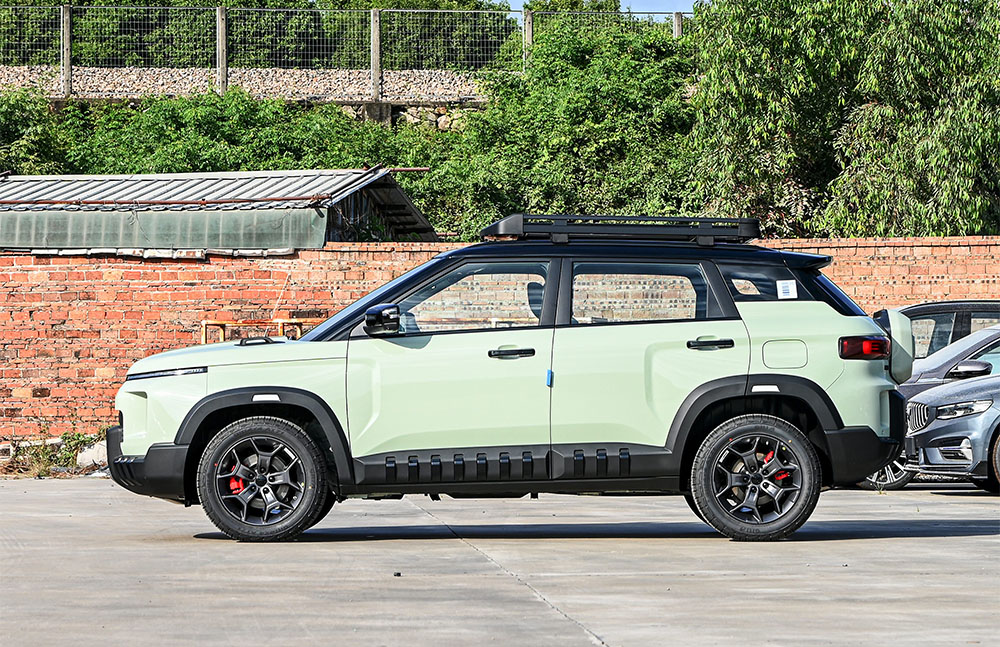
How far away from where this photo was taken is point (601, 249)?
9242 mm

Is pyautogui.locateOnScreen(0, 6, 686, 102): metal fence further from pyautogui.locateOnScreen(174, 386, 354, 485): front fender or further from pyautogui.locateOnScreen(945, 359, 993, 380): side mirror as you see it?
pyautogui.locateOnScreen(174, 386, 354, 485): front fender

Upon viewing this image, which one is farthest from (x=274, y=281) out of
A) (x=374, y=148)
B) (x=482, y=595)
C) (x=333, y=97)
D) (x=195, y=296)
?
(x=333, y=97)

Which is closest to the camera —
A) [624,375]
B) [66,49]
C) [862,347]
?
[624,375]

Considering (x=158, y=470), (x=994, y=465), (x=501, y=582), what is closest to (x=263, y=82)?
(x=994, y=465)

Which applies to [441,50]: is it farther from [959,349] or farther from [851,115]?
[959,349]

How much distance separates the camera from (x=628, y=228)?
9422 millimetres

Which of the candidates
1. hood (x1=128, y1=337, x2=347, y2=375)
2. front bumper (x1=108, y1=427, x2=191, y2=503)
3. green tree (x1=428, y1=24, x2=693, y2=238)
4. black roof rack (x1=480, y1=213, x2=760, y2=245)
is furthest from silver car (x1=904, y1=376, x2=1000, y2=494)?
green tree (x1=428, y1=24, x2=693, y2=238)

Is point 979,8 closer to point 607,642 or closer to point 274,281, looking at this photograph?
point 274,281

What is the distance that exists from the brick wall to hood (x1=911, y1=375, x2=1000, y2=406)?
4.93 m

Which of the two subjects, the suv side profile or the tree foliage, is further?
the tree foliage

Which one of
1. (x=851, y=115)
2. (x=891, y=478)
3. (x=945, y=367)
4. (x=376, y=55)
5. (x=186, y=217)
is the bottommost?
(x=891, y=478)

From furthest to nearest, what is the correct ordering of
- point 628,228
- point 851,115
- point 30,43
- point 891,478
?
point 30,43
point 851,115
point 891,478
point 628,228

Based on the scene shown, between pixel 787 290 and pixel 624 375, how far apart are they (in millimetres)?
1214

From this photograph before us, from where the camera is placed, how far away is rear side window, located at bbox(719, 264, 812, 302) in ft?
30.1
